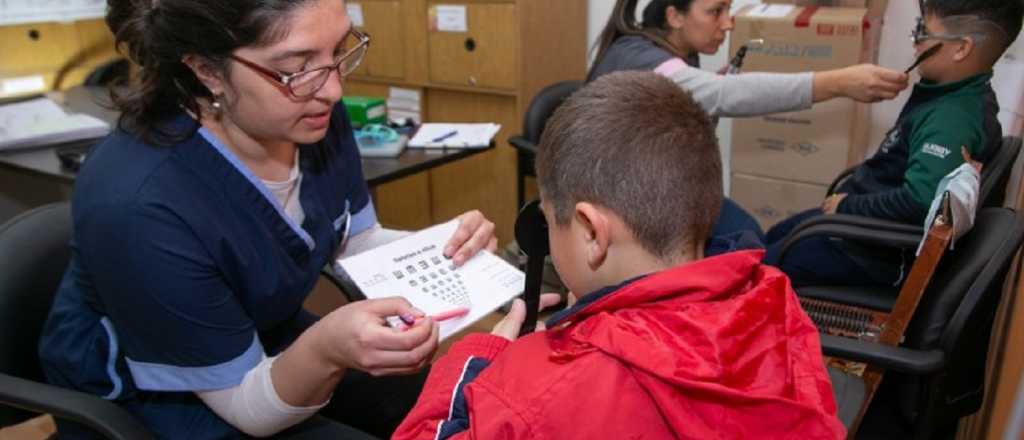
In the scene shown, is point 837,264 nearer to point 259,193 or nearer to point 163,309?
point 259,193

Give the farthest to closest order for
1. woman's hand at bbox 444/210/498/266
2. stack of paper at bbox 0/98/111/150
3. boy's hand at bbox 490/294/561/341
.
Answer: stack of paper at bbox 0/98/111/150 → woman's hand at bbox 444/210/498/266 → boy's hand at bbox 490/294/561/341

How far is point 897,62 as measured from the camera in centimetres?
236

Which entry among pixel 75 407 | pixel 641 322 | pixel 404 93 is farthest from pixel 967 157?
pixel 404 93

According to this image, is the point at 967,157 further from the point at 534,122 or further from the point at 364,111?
the point at 364,111

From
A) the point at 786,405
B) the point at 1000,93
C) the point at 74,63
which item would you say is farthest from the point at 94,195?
the point at 74,63

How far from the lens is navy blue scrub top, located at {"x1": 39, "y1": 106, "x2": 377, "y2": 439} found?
3.17 ft

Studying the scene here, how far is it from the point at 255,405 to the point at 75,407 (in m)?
0.22

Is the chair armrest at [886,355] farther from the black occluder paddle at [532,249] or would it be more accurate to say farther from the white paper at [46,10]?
the white paper at [46,10]

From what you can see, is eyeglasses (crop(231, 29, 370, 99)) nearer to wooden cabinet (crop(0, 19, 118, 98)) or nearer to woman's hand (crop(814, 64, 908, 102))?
woman's hand (crop(814, 64, 908, 102))

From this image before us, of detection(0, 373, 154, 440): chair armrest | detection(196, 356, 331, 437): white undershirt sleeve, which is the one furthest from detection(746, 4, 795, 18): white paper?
detection(0, 373, 154, 440): chair armrest

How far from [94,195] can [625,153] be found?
2.21ft

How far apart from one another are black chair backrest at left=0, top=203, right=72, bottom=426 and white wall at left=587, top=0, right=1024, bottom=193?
4.68ft

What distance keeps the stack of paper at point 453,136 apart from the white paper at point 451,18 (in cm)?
71

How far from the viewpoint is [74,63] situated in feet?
10.3
